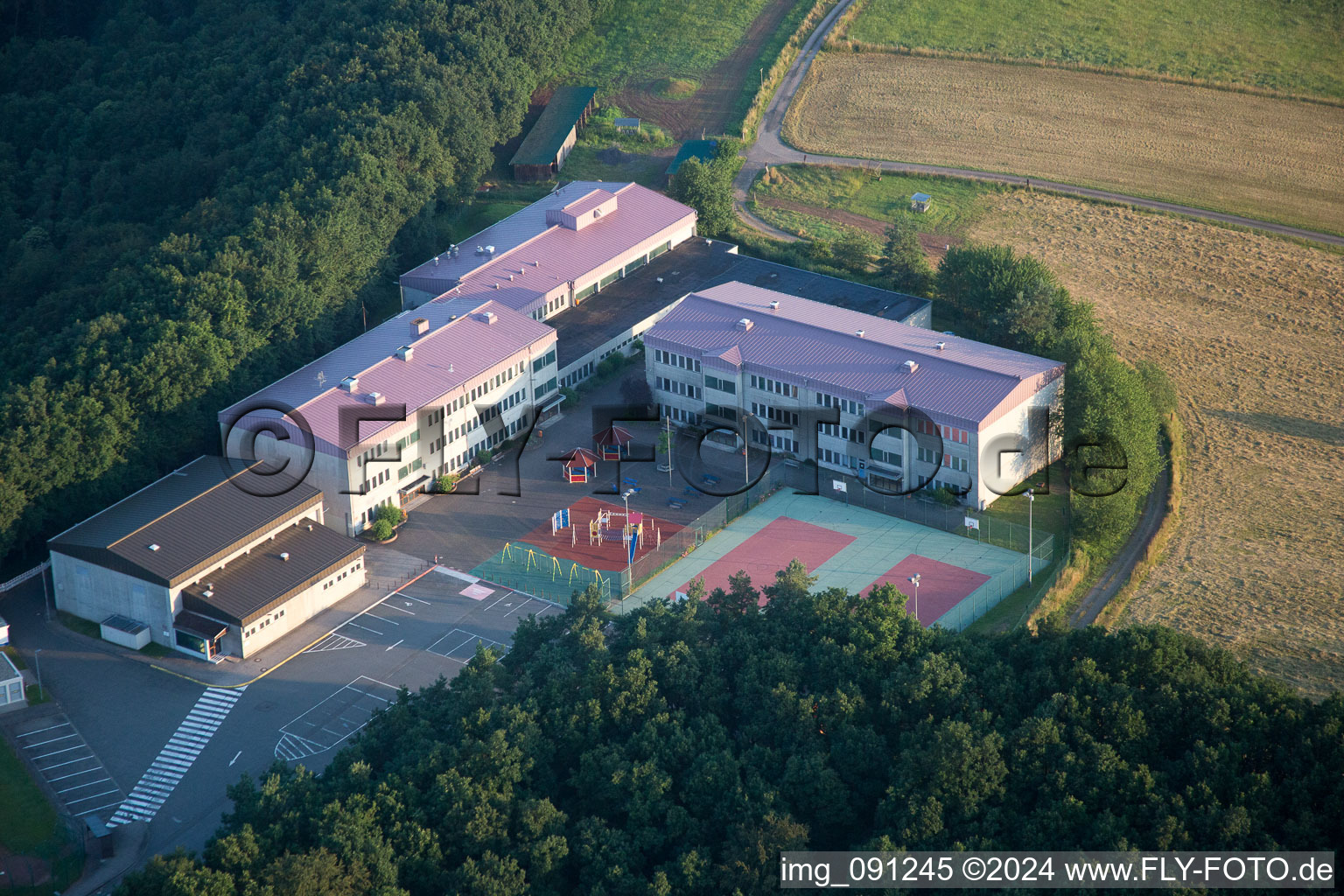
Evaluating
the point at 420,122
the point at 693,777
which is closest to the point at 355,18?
the point at 420,122

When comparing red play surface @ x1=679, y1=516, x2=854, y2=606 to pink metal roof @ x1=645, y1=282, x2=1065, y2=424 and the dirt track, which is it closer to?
pink metal roof @ x1=645, y1=282, x2=1065, y2=424

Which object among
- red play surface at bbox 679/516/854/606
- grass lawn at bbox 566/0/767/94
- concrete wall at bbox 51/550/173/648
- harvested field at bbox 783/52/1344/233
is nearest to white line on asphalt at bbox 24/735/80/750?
concrete wall at bbox 51/550/173/648

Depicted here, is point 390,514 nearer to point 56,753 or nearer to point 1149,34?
point 56,753

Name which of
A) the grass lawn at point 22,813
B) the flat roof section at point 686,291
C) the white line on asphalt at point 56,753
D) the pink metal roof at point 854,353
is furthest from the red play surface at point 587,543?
the grass lawn at point 22,813

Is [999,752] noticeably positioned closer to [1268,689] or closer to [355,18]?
[1268,689]

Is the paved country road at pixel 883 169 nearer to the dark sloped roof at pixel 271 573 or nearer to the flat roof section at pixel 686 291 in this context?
the flat roof section at pixel 686 291
